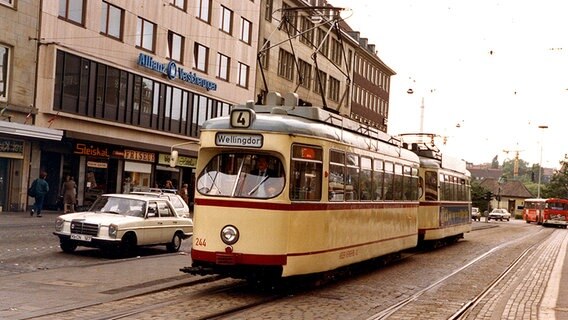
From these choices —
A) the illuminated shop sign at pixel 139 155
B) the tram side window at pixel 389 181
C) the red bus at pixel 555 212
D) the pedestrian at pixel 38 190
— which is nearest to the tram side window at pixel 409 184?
the tram side window at pixel 389 181

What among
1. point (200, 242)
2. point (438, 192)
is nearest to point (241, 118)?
point (200, 242)

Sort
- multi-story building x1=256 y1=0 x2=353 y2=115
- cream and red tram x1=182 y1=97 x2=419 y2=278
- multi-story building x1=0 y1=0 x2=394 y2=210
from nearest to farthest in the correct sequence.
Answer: cream and red tram x1=182 y1=97 x2=419 y2=278 → multi-story building x1=0 y1=0 x2=394 y2=210 → multi-story building x1=256 y1=0 x2=353 y2=115

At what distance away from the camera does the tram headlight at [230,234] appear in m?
11.7

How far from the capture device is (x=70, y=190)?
30.2 metres

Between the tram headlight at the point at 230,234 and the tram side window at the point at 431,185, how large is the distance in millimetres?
13364

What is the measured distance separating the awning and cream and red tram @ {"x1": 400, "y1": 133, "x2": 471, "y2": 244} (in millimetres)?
13836

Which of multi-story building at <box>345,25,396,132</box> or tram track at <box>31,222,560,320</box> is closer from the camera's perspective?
tram track at <box>31,222,560,320</box>

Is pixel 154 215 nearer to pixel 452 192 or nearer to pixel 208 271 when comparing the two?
pixel 208 271

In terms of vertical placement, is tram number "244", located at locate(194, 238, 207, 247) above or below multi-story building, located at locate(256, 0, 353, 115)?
below

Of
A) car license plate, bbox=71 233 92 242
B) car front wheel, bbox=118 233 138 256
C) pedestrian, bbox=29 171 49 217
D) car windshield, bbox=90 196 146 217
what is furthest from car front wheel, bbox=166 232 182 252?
pedestrian, bbox=29 171 49 217

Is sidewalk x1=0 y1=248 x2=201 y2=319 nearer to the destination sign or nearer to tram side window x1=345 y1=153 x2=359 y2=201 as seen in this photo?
the destination sign

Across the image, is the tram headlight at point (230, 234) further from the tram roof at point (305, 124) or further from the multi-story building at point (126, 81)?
the multi-story building at point (126, 81)

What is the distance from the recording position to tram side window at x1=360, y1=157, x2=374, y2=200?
15.0 meters

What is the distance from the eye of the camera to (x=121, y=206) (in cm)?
1773
